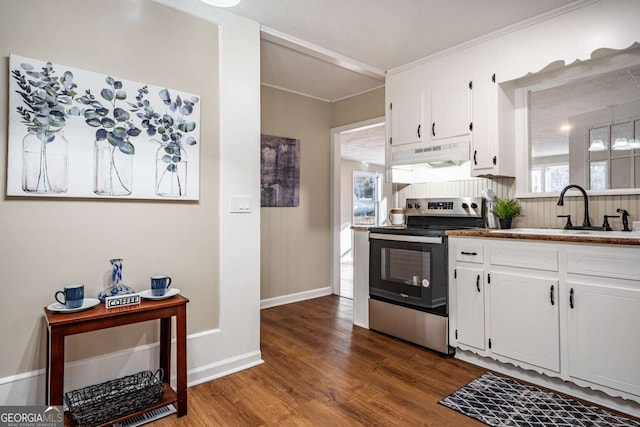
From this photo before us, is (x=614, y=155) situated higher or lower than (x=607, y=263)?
higher

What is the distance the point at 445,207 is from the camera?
10.2 feet

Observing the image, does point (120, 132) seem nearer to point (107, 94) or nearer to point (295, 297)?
point (107, 94)

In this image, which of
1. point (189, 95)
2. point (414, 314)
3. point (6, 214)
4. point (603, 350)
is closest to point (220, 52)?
point (189, 95)

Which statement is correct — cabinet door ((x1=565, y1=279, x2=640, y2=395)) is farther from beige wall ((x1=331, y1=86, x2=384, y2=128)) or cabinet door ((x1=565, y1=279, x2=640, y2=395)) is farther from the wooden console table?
beige wall ((x1=331, y1=86, x2=384, y2=128))

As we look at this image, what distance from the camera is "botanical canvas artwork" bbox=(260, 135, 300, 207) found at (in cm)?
403

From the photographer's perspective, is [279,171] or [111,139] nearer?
[111,139]

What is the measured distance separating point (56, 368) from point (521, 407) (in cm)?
230

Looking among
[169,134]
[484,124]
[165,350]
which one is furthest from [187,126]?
[484,124]

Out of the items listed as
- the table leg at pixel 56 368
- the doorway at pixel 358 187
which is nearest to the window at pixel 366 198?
the doorway at pixel 358 187

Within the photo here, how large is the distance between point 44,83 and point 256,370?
2.06 m

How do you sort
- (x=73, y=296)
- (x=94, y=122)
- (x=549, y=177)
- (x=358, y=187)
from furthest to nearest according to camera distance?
(x=358, y=187), (x=549, y=177), (x=94, y=122), (x=73, y=296)

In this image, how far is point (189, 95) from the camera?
2.29m

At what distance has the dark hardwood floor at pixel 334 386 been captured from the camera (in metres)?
1.89

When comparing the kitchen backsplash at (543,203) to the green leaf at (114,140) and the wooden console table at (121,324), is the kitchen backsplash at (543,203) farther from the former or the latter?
the green leaf at (114,140)
